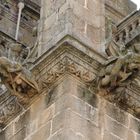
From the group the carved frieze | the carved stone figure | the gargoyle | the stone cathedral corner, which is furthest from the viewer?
the carved frieze

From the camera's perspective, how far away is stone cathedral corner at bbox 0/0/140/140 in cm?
1079

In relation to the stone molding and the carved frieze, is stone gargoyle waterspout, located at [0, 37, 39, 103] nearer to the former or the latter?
the stone molding

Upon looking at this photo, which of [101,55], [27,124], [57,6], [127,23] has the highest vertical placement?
[127,23]

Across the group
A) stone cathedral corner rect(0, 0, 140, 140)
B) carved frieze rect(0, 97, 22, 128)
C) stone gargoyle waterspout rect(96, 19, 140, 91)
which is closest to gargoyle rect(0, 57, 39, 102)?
stone cathedral corner rect(0, 0, 140, 140)

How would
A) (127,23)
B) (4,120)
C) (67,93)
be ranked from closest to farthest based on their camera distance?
(67,93) < (4,120) < (127,23)

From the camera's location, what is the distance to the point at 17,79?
1108 cm

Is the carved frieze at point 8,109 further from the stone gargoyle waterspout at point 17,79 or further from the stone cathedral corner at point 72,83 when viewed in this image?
the stone gargoyle waterspout at point 17,79

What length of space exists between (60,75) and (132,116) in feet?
3.06

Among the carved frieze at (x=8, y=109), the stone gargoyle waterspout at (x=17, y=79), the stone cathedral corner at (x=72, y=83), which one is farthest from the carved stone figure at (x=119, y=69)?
the carved frieze at (x=8, y=109)

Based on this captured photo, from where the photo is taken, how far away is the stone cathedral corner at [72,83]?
10789mm

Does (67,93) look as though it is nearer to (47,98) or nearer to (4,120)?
(47,98)

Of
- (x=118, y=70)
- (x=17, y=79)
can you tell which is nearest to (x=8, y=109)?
(x=17, y=79)

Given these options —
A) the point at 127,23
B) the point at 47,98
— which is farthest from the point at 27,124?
the point at 127,23

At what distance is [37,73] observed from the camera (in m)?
11.3
